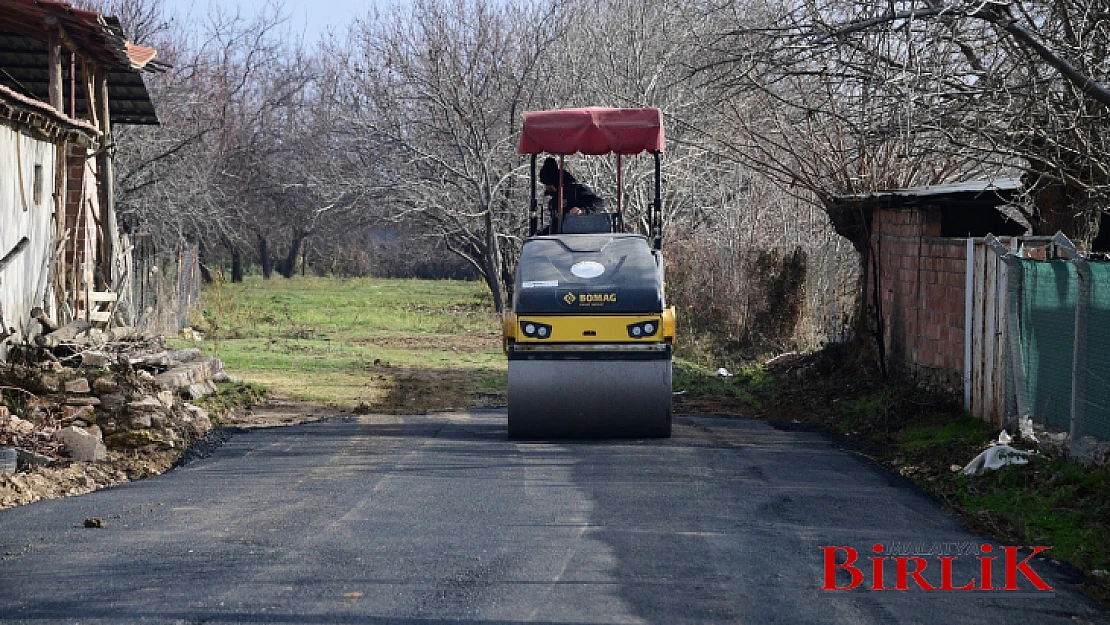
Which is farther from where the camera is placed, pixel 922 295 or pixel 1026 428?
pixel 922 295

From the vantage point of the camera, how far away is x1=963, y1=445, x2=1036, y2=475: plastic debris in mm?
10023

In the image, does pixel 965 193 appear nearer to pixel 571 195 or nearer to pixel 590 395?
pixel 590 395

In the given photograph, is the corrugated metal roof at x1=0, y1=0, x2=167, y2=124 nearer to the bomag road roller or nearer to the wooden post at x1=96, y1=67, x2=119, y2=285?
the wooden post at x1=96, y1=67, x2=119, y2=285

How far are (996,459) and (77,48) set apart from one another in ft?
41.6

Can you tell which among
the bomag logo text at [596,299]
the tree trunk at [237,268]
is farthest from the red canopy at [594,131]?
the tree trunk at [237,268]

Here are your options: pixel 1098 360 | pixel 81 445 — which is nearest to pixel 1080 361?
pixel 1098 360

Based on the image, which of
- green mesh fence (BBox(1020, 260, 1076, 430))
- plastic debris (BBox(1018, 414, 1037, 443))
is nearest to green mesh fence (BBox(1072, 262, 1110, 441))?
green mesh fence (BBox(1020, 260, 1076, 430))

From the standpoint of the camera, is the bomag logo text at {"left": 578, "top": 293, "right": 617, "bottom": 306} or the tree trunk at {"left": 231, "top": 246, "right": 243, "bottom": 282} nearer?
the bomag logo text at {"left": 578, "top": 293, "right": 617, "bottom": 306}

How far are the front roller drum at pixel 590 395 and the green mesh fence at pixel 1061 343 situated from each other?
10.6 feet

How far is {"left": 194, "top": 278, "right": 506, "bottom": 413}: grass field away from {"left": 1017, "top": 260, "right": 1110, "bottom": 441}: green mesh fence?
23.7 feet

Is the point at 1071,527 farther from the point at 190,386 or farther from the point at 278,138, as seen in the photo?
the point at 278,138

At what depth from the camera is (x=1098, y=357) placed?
31.3ft

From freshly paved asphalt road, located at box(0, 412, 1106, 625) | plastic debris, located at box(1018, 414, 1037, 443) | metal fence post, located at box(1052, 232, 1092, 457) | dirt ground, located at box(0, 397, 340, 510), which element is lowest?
dirt ground, located at box(0, 397, 340, 510)

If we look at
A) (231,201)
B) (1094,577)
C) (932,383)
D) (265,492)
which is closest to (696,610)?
(1094,577)
